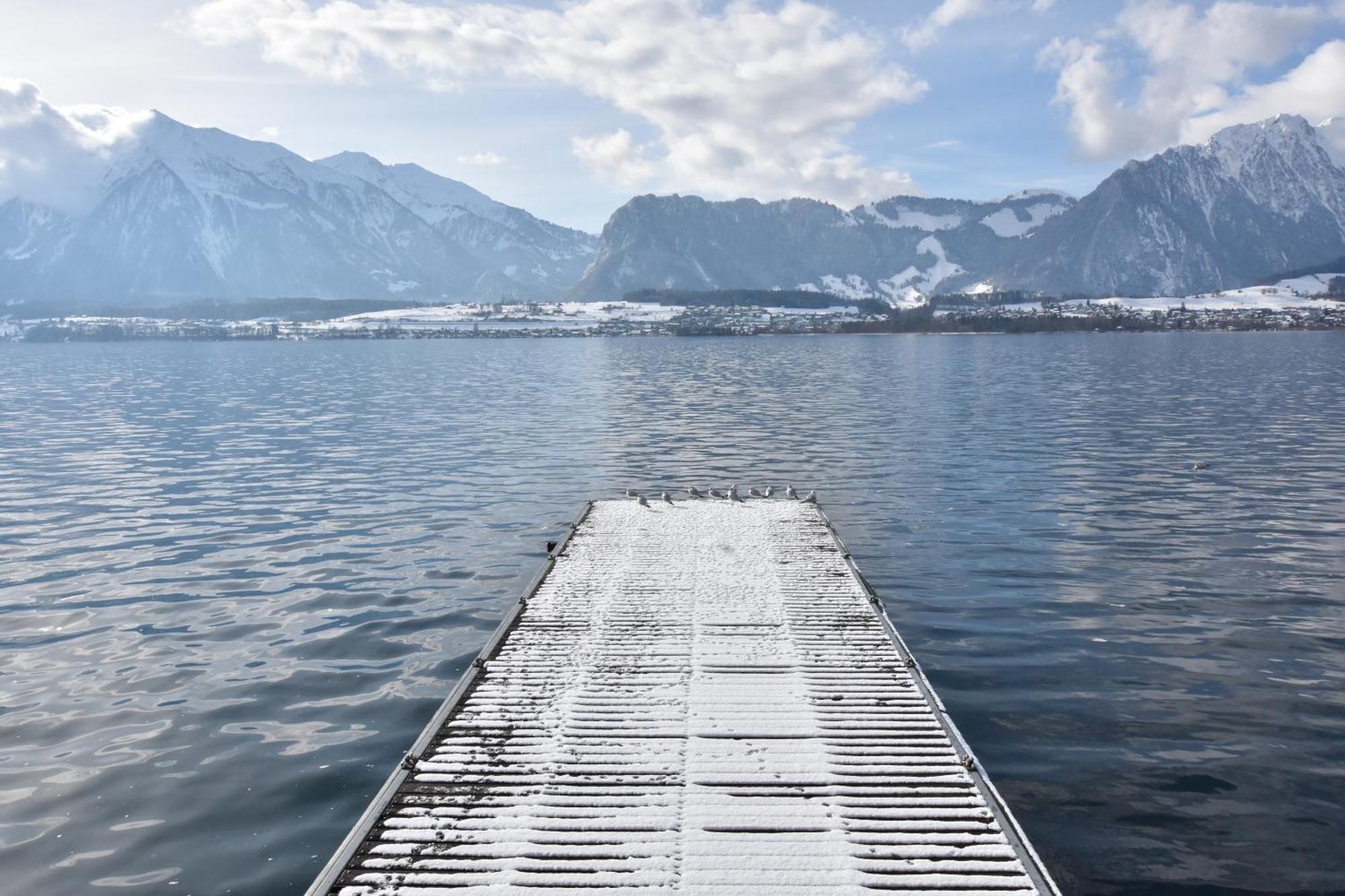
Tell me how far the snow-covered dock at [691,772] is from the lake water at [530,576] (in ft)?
7.53

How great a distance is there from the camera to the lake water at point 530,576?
16.2 metres

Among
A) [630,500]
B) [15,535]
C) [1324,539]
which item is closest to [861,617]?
[630,500]

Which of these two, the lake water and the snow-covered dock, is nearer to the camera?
the snow-covered dock

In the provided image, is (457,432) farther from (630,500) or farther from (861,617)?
(861,617)

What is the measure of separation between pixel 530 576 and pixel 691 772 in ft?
57.8

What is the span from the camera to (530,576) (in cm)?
3197

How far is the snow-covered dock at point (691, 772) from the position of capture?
1252cm

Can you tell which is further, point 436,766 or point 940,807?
point 436,766

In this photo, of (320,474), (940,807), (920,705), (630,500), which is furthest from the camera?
(320,474)

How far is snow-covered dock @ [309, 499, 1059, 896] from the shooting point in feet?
41.1

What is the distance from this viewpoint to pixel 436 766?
15.6 metres

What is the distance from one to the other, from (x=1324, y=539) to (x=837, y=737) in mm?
30363

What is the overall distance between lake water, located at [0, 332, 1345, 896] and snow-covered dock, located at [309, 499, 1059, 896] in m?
2.30

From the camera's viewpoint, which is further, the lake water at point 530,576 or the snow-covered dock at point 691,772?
the lake water at point 530,576
